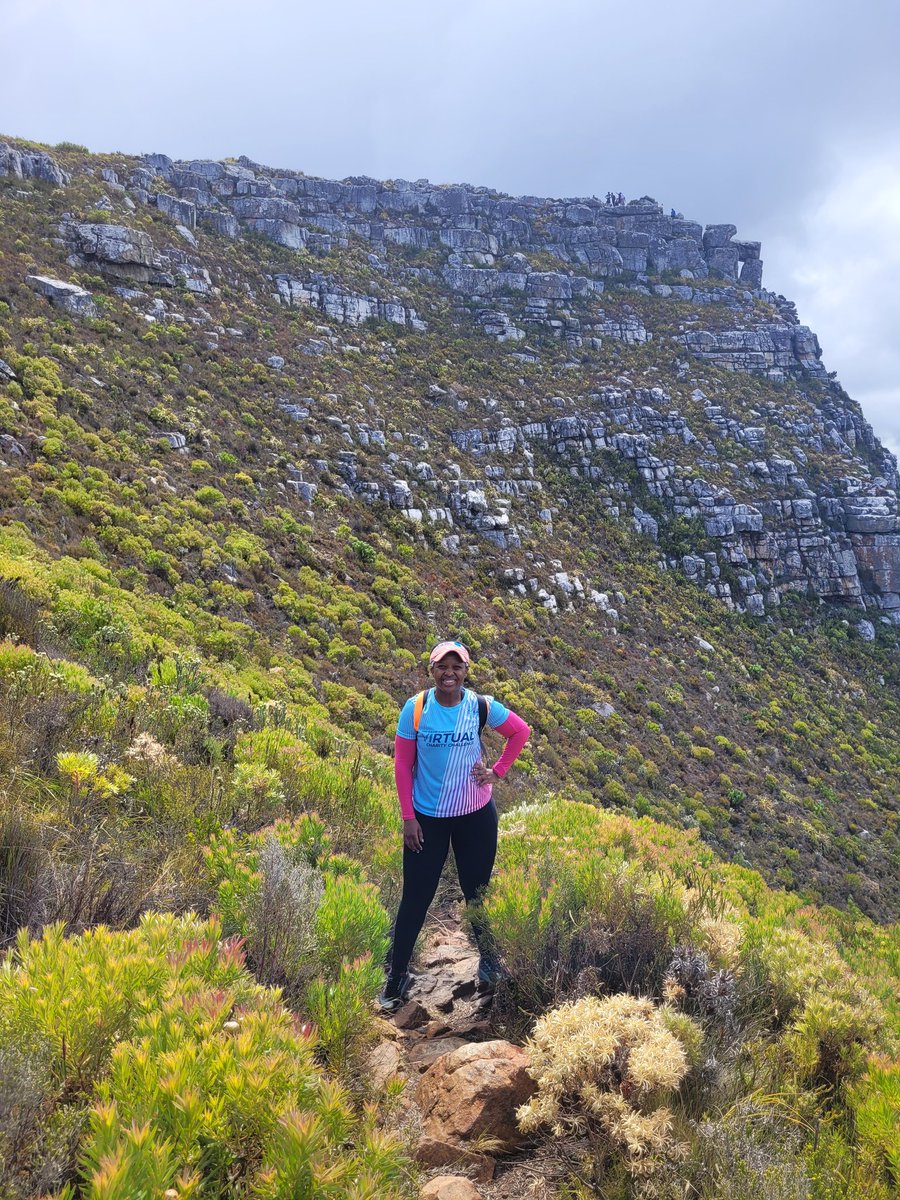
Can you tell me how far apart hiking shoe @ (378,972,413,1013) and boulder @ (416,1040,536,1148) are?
→ 896 mm

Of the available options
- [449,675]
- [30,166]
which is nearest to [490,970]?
[449,675]

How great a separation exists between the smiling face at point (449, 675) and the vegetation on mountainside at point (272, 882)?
1035mm

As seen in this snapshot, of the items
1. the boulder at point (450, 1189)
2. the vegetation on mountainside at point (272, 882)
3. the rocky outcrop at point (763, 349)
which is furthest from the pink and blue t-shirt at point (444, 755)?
the rocky outcrop at point (763, 349)

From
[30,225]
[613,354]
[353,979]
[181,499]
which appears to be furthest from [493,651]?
[613,354]

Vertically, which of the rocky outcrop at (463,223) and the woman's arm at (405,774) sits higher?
the rocky outcrop at (463,223)

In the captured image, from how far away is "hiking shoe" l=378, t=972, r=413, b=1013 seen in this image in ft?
11.4

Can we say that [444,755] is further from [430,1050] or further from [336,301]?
[336,301]

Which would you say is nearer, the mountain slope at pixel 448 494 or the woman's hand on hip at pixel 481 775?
the woman's hand on hip at pixel 481 775

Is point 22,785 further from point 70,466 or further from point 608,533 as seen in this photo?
point 608,533

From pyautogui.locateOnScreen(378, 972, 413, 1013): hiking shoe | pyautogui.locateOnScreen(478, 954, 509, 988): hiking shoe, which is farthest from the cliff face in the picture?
pyautogui.locateOnScreen(478, 954, 509, 988): hiking shoe

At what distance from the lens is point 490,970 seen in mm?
3430

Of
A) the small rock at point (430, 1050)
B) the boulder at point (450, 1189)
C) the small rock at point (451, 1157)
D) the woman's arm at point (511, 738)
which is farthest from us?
the woman's arm at point (511, 738)

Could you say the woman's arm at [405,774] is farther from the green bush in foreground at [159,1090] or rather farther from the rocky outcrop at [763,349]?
the rocky outcrop at [763,349]

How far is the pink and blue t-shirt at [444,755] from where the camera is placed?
3.56 metres
